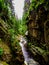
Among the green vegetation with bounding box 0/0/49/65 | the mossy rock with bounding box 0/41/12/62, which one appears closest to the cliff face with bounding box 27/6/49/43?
the green vegetation with bounding box 0/0/49/65

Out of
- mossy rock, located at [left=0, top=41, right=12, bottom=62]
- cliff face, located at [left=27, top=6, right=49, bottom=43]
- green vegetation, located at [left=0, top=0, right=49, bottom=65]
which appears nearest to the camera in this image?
mossy rock, located at [left=0, top=41, right=12, bottom=62]

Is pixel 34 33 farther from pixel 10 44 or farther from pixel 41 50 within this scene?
pixel 10 44

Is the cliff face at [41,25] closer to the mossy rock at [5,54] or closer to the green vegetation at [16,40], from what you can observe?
the green vegetation at [16,40]

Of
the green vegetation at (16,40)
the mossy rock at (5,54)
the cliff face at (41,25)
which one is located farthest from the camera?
the cliff face at (41,25)

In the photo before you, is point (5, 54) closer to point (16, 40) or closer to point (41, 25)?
point (16, 40)

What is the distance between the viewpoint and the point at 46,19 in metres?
21.3

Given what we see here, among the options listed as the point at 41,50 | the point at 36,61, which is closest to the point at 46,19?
the point at 41,50

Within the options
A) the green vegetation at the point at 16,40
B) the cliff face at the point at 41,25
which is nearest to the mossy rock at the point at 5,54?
the green vegetation at the point at 16,40

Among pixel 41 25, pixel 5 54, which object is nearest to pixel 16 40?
pixel 5 54

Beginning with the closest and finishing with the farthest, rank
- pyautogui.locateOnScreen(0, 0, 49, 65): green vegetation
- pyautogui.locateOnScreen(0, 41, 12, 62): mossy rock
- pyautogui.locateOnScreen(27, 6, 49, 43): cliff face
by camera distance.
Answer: pyautogui.locateOnScreen(0, 41, 12, 62): mossy rock
pyautogui.locateOnScreen(0, 0, 49, 65): green vegetation
pyautogui.locateOnScreen(27, 6, 49, 43): cliff face

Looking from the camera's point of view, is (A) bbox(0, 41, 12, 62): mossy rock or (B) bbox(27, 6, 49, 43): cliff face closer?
(A) bbox(0, 41, 12, 62): mossy rock

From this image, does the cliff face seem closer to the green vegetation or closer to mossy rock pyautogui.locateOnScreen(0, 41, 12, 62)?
the green vegetation

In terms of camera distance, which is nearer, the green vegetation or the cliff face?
the green vegetation

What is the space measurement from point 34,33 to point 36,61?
15.7 ft
